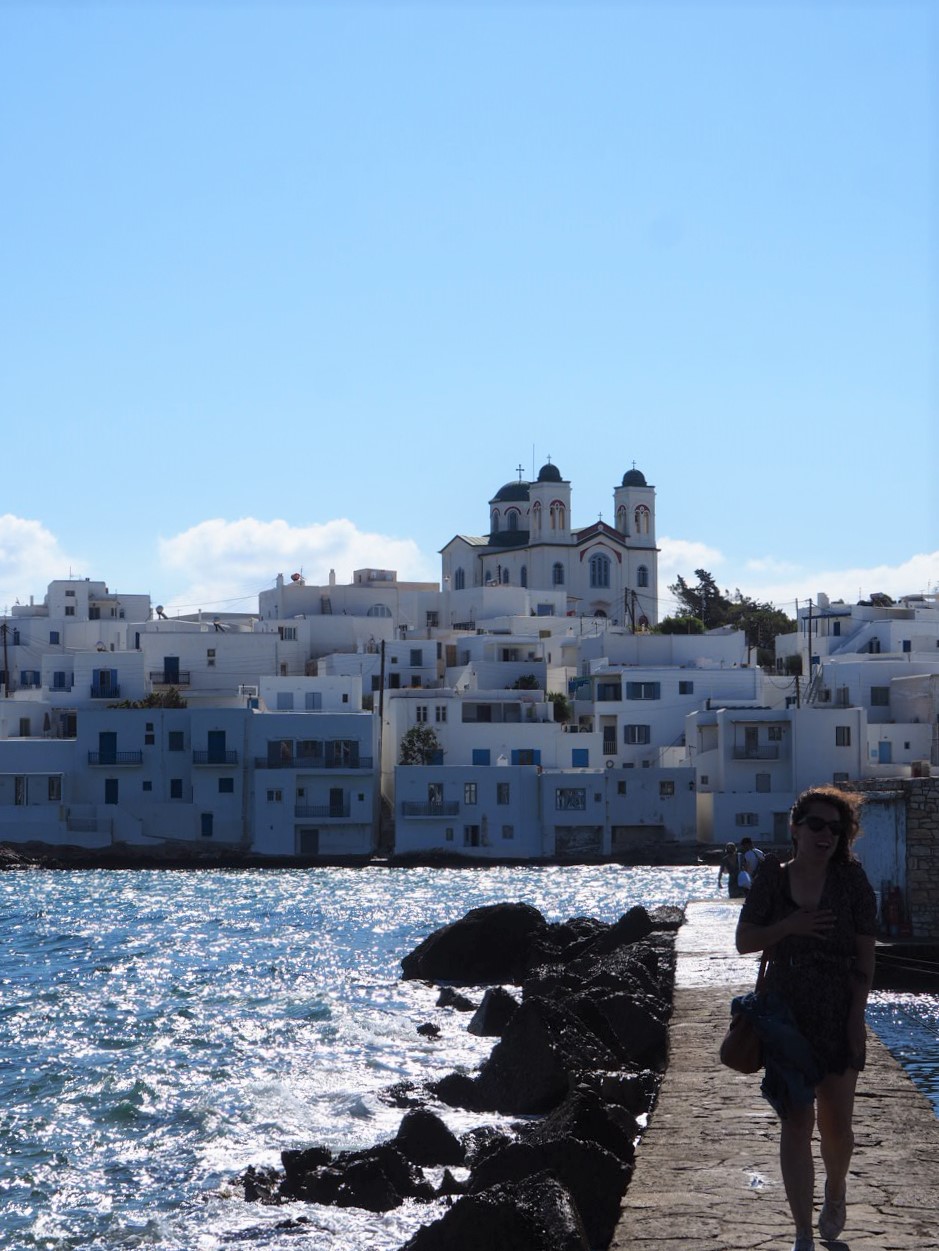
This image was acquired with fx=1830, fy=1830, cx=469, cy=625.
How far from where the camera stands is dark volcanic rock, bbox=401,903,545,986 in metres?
28.9

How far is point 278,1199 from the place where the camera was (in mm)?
14703

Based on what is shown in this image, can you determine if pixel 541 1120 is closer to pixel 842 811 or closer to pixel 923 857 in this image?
pixel 923 857

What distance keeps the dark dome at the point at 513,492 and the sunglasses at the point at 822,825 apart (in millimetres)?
90528

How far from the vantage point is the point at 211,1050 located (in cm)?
2347

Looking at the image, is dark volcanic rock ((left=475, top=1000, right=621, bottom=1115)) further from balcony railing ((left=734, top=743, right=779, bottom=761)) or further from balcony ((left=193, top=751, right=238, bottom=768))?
balcony ((left=193, top=751, right=238, bottom=768))

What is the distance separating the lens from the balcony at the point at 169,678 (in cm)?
6372

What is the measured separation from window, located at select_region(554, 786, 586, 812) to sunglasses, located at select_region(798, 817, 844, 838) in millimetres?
48438

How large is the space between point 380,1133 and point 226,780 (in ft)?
129

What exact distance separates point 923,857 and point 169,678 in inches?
1810

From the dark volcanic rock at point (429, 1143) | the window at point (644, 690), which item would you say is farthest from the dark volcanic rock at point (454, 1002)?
the window at point (644, 690)

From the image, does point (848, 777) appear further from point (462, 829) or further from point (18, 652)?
point (18, 652)

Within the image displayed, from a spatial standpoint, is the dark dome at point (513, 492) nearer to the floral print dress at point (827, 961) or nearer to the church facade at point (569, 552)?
the church facade at point (569, 552)

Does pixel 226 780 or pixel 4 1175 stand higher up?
pixel 226 780

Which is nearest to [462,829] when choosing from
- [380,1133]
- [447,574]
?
[380,1133]
